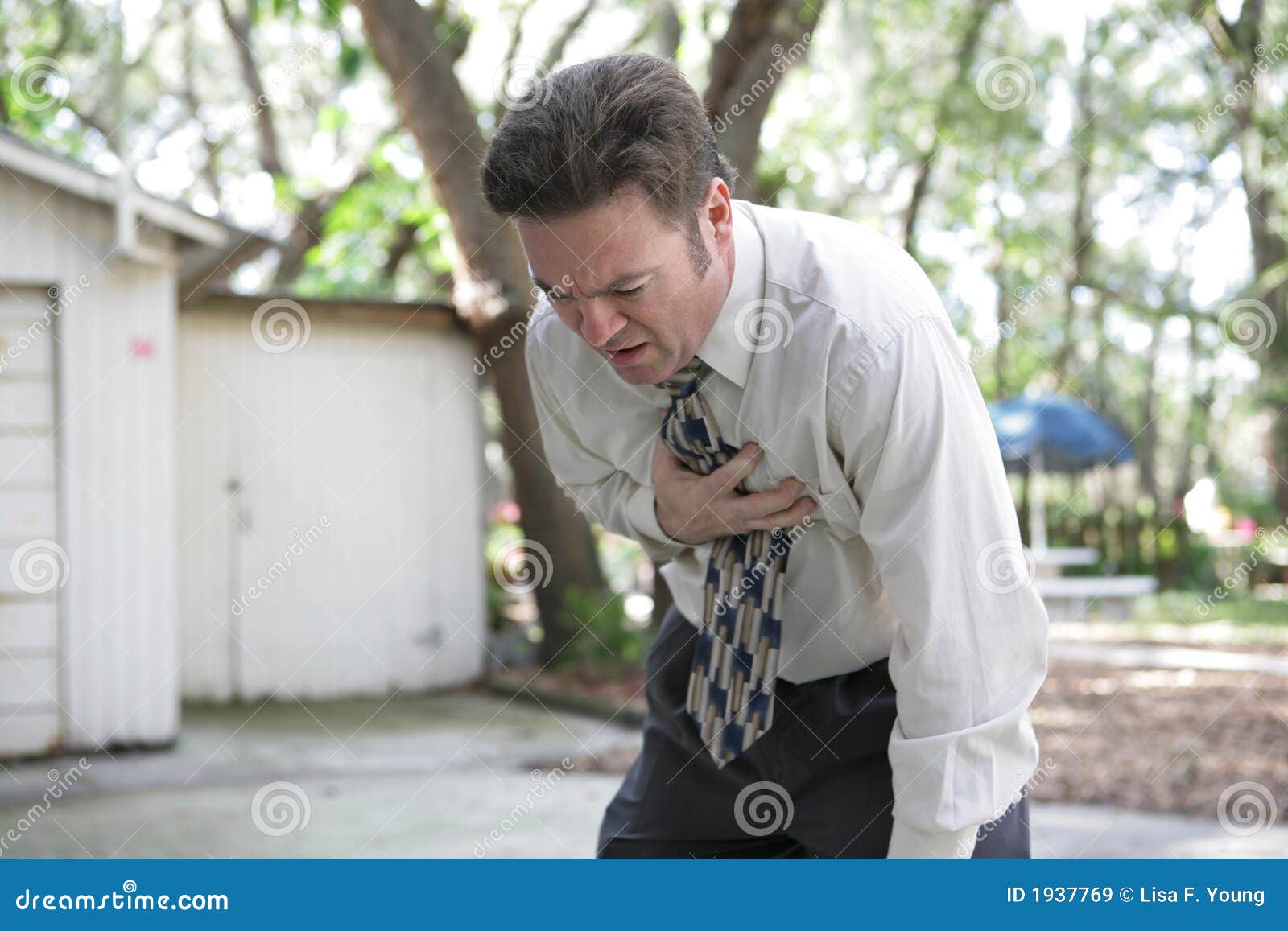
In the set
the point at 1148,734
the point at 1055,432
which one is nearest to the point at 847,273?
the point at 1148,734

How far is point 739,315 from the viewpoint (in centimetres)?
189

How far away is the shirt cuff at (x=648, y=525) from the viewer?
215 cm

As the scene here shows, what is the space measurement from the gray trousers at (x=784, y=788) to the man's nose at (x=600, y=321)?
0.66 meters

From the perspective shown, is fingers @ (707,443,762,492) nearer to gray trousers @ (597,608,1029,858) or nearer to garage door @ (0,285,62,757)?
gray trousers @ (597,608,1029,858)

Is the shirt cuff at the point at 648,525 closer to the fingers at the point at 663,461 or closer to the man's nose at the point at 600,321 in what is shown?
the fingers at the point at 663,461

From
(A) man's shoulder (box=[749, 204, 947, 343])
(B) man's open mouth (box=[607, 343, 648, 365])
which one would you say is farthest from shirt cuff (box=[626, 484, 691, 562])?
(A) man's shoulder (box=[749, 204, 947, 343])

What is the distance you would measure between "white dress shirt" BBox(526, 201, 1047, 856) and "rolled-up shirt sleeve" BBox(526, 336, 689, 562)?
255 millimetres

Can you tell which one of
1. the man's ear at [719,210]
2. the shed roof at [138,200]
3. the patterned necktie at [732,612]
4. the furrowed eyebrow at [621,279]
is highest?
the shed roof at [138,200]

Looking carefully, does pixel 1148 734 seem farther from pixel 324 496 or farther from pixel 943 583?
pixel 943 583

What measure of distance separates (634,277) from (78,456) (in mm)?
5599

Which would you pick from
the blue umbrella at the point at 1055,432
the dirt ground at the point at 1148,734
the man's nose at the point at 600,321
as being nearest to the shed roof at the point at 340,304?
the dirt ground at the point at 1148,734
